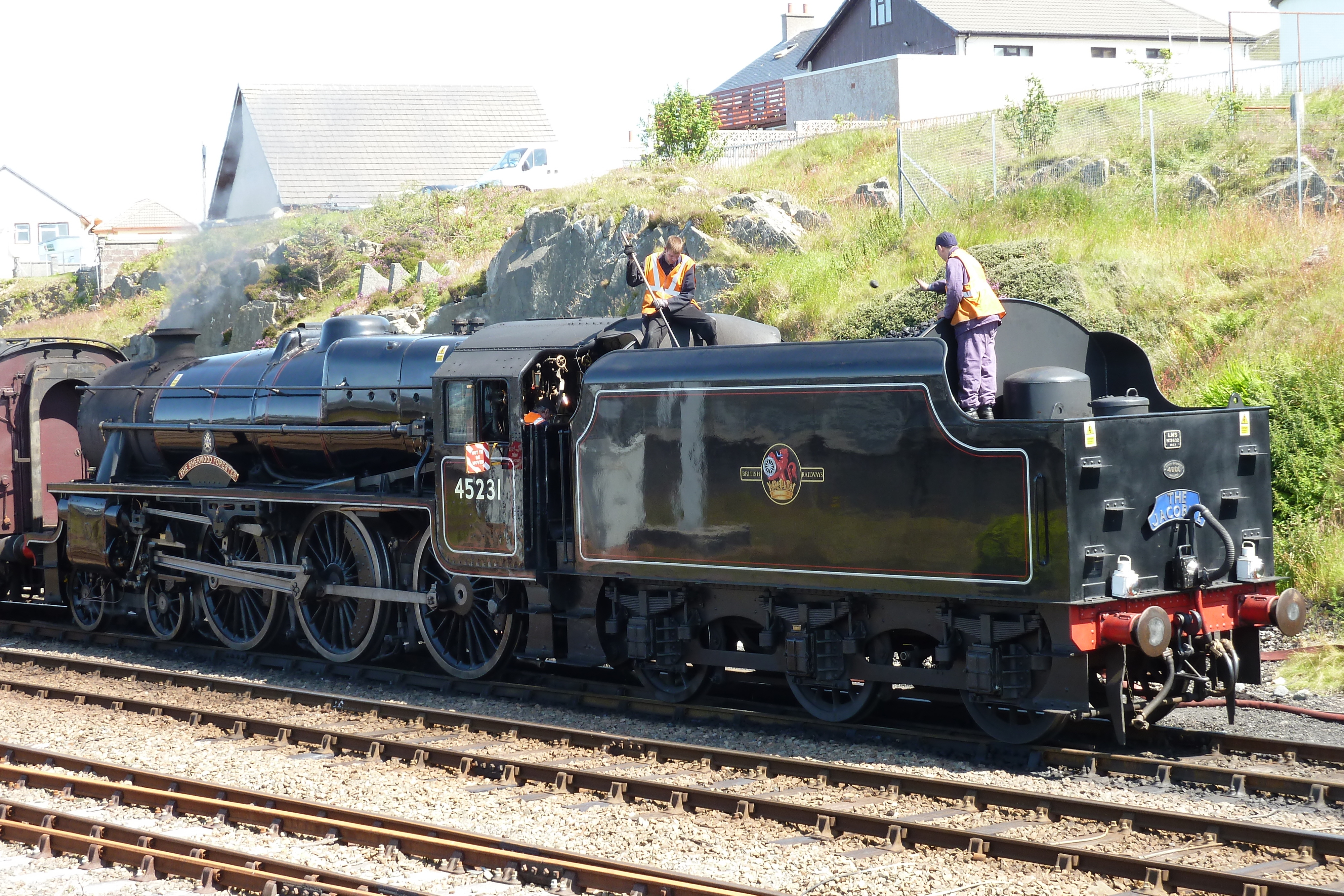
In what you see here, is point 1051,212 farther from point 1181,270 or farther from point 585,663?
point 585,663

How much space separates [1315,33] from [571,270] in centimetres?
2287

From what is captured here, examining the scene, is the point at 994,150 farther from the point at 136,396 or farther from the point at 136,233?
the point at 136,233

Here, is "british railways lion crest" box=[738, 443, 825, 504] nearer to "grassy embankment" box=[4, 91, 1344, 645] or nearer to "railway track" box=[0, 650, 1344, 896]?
"railway track" box=[0, 650, 1344, 896]

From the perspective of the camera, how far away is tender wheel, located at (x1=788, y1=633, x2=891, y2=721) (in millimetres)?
7910

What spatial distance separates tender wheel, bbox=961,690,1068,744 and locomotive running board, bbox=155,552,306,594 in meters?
5.73

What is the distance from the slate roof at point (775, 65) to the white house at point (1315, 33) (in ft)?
63.1

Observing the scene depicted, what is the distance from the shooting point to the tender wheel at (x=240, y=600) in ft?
37.0

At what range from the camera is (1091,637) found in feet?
22.7

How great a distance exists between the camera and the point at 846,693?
8.23 meters

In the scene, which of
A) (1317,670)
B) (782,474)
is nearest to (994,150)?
(1317,670)

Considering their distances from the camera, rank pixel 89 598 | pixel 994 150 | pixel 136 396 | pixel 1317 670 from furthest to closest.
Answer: pixel 994 150, pixel 89 598, pixel 136 396, pixel 1317 670

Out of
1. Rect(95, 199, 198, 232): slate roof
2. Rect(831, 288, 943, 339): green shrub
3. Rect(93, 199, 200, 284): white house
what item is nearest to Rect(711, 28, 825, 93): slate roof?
Rect(93, 199, 200, 284): white house

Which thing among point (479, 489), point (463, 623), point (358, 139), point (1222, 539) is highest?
point (358, 139)

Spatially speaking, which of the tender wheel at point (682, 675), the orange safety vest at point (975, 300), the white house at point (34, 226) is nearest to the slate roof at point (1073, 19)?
the orange safety vest at point (975, 300)
